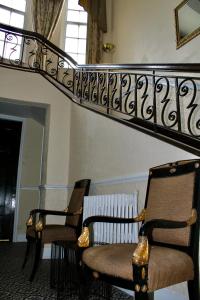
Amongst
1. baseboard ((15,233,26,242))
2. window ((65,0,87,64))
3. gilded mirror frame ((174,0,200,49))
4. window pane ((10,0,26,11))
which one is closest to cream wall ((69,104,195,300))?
gilded mirror frame ((174,0,200,49))

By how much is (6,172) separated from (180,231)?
4.70 metres

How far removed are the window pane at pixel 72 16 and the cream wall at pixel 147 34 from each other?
3.00 ft

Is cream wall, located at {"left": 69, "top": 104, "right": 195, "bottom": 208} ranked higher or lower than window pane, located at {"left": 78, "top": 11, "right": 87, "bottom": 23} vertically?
lower

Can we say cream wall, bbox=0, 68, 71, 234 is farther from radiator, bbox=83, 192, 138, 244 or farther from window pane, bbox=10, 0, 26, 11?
window pane, bbox=10, 0, 26, 11

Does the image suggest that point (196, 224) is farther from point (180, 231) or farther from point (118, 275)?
point (118, 275)

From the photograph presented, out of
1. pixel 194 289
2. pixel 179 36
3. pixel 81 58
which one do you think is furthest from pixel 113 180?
pixel 81 58

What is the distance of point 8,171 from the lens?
18.5ft

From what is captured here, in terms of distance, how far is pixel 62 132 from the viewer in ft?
14.5

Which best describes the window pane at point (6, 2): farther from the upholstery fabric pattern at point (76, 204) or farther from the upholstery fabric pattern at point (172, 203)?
the upholstery fabric pattern at point (172, 203)

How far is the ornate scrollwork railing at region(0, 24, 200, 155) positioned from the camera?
2.46 metres

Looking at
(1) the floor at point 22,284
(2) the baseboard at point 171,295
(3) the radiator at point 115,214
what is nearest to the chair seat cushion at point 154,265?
(2) the baseboard at point 171,295

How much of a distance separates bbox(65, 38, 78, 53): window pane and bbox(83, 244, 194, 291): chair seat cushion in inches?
219

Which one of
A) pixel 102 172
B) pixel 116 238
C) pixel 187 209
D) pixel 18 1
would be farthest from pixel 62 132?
pixel 18 1

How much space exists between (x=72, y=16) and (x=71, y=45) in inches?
29.1
